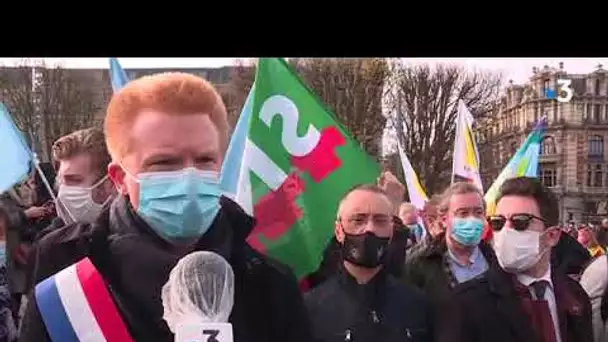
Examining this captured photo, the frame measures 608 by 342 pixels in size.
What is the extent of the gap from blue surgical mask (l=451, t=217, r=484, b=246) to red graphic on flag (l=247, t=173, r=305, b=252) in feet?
1.81

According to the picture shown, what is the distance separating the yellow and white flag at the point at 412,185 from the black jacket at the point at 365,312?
0.95 ft

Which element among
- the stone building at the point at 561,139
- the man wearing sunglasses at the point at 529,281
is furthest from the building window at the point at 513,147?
the man wearing sunglasses at the point at 529,281

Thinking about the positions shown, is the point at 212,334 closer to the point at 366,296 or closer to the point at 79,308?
the point at 79,308

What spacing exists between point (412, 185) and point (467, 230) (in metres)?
0.25

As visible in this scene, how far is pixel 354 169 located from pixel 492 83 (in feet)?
1.95

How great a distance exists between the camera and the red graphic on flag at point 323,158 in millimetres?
3031

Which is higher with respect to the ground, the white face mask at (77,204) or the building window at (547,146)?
the building window at (547,146)

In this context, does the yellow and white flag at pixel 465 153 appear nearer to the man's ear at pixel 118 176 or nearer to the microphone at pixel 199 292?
the microphone at pixel 199 292

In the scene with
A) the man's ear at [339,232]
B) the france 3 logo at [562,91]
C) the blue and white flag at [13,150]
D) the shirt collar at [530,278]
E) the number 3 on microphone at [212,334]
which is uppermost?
the france 3 logo at [562,91]

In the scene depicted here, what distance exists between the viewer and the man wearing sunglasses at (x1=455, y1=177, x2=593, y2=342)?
295cm

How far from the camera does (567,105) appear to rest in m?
3.05

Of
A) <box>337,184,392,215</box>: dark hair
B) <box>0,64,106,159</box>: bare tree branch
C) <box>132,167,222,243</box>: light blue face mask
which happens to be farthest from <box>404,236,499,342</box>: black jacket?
<box>0,64,106,159</box>: bare tree branch

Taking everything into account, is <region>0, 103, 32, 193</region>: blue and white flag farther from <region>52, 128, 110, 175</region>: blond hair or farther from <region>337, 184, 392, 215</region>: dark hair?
<region>337, 184, 392, 215</region>: dark hair

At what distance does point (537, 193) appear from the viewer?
3.03 metres
